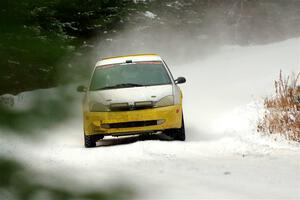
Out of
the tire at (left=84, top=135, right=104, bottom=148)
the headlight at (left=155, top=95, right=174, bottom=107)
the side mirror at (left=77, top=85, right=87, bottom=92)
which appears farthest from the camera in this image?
the tire at (left=84, top=135, right=104, bottom=148)

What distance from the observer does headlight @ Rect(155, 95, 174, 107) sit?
32.2ft

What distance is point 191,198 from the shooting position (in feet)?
19.0

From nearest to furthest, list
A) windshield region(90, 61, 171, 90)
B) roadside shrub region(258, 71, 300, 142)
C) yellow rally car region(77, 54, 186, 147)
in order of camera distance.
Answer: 1. yellow rally car region(77, 54, 186, 147)
2. roadside shrub region(258, 71, 300, 142)
3. windshield region(90, 61, 171, 90)

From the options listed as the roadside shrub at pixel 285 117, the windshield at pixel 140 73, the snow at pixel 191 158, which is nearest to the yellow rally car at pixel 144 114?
the windshield at pixel 140 73

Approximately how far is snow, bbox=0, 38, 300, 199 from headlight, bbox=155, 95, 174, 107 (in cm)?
67

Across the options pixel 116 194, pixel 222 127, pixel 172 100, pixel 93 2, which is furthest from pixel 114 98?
pixel 222 127

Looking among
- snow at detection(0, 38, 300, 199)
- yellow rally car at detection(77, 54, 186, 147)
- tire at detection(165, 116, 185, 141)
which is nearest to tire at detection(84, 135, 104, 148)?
yellow rally car at detection(77, 54, 186, 147)

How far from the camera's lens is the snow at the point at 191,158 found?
Result: 1.39m

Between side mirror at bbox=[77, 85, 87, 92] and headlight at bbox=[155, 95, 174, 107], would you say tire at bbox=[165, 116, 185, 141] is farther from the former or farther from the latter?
side mirror at bbox=[77, 85, 87, 92]

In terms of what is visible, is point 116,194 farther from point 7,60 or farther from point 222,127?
point 222,127

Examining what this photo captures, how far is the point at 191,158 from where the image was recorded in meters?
8.48

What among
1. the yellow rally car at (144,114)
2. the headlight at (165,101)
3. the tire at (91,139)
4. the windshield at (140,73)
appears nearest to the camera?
the yellow rally car at (144,114)

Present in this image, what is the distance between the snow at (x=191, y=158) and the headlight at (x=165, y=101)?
2.21 feet

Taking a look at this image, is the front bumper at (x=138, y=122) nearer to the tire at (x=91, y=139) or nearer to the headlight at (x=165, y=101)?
the headlight at (x=165, y=101)
